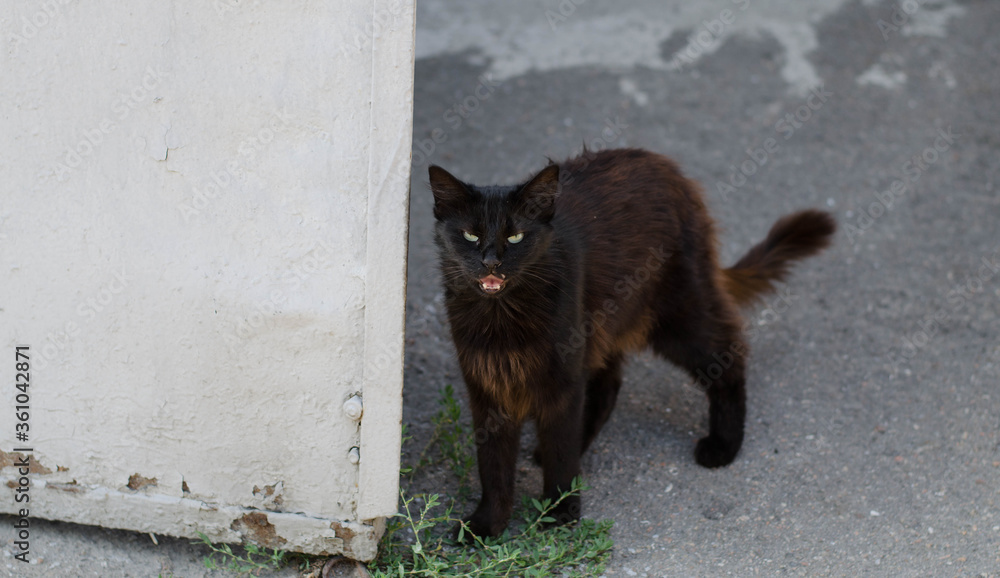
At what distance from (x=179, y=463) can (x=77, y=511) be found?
465 mm

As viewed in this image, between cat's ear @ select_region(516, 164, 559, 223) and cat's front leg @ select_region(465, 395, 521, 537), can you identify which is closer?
cat's ear @ select_region(516, 164, 559, 223)

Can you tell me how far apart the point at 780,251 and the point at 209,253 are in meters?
2.73

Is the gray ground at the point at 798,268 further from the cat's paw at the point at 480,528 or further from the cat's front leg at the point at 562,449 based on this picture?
the cat's paw at the point at 480,528

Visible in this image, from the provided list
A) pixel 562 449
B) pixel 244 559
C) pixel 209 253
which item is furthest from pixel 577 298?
pixel 244 559

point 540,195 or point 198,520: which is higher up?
point 540,195

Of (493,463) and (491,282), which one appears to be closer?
(491,282)

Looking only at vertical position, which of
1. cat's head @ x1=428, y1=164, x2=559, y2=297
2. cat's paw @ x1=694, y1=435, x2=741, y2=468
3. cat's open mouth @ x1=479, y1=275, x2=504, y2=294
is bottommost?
cat's paw @ x1=694, y1=435, x2=741, y2=468

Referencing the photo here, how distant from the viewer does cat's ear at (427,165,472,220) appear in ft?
9.57

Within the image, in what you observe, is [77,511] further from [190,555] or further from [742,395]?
[742,395]

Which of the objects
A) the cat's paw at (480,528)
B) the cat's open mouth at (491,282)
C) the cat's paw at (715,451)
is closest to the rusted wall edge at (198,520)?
the cat's paw at (480,528)

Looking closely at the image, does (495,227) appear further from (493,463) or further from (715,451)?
(715,451)

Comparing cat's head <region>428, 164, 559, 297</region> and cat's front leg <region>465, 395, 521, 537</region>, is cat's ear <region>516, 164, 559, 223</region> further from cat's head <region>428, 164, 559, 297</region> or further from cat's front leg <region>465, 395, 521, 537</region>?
cat's front leg <region>465, 395, 521, 537</region>

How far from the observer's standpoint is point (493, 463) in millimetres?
3326

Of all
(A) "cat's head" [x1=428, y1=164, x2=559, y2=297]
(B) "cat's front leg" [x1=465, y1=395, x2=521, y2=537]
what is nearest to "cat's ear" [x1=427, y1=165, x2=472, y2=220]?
(A) "cat's head" [x1=428, y1=164, x2=559, y2=297]
